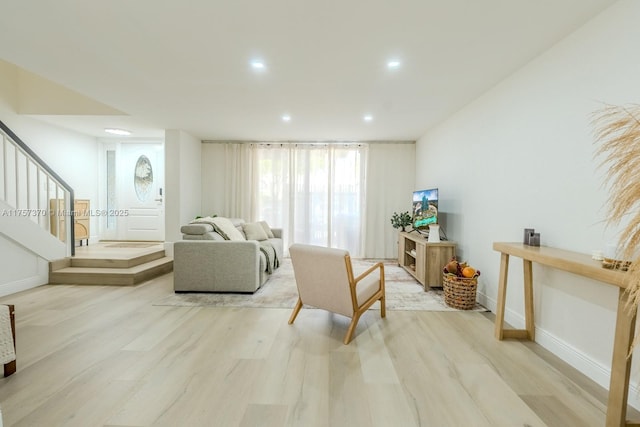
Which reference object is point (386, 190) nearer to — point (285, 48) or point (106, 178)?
point (285, 48)

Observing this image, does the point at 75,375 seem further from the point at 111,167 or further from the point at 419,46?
the point at 111,167

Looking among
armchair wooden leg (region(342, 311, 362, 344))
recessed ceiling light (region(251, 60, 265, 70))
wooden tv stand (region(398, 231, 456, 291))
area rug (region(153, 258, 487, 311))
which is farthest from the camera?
wooden tv stand (region(398, 231, 456, 291))

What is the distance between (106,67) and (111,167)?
413 centimetres

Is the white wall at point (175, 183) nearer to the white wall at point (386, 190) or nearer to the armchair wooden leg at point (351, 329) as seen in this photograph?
the white wall at point (386, 190)

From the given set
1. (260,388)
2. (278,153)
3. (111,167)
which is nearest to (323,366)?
(260,388)

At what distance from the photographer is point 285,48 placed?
2.27m

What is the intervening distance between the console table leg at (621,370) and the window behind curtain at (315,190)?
4276 mm

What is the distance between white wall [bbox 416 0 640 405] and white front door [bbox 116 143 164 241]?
5.95m

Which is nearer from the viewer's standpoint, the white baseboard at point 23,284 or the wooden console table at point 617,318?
the wooden console table at point 617,318

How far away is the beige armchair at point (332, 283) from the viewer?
2.27 meters

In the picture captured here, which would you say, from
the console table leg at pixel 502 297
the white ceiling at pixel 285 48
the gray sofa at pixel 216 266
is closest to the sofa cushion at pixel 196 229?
the gray sofa at pixel 216 266

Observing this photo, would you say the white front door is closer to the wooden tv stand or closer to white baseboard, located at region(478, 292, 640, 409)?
the wooden tv stand

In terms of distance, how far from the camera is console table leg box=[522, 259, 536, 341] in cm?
232

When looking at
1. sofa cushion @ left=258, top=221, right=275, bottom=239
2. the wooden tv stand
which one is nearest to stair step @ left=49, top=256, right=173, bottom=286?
sofa cushion @ left=258, top=221, right=275, bottom=239
